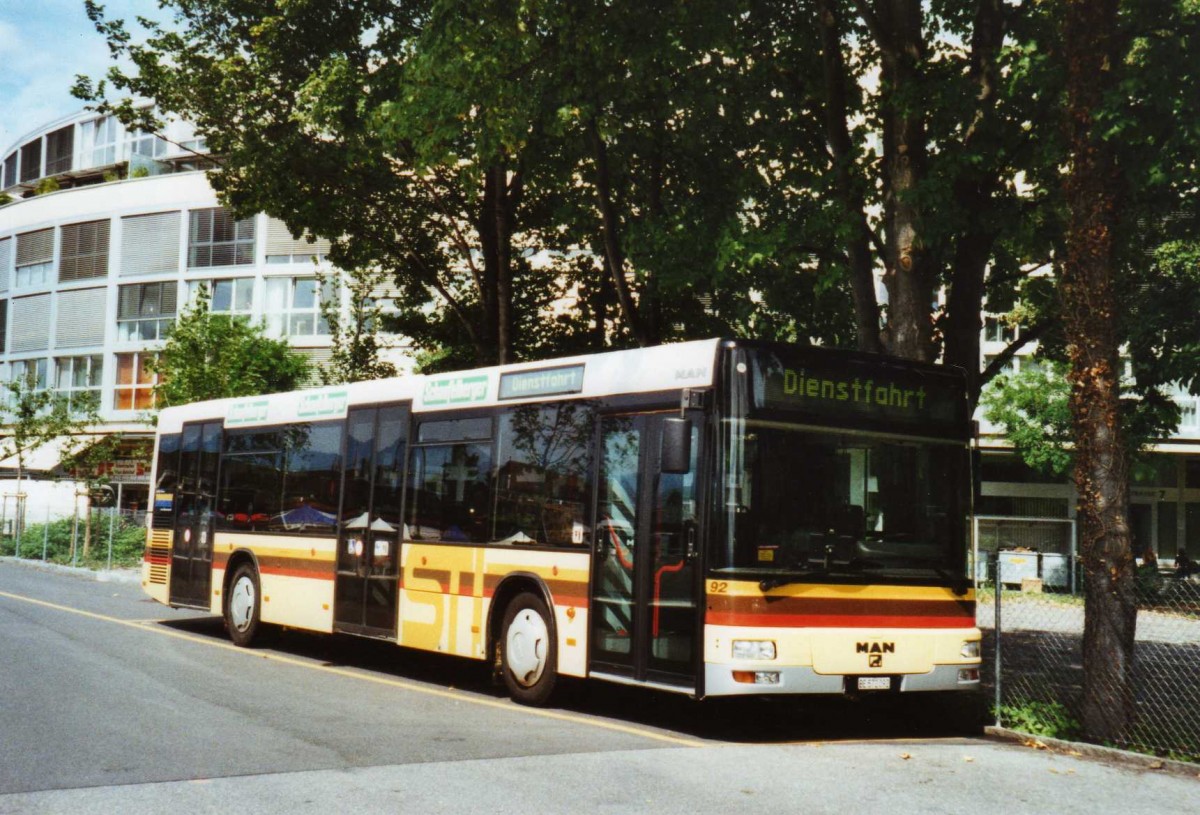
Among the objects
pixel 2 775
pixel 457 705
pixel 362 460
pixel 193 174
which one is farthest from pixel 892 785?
pixel 193 174

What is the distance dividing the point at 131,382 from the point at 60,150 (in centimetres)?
2052

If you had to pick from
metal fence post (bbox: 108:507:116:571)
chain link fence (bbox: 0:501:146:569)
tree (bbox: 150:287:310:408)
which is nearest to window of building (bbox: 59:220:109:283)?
chain link fence (bbox: 0:501:146:569)

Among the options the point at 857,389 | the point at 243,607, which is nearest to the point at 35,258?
the point at 243,607

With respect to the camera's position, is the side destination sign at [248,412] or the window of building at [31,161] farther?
the window of building at [31,161]

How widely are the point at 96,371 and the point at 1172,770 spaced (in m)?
50.7

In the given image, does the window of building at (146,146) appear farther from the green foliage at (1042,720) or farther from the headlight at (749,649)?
the green foliage at (1042,720)

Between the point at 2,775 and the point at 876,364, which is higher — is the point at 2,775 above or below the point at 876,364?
below

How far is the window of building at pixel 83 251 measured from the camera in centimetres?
5356

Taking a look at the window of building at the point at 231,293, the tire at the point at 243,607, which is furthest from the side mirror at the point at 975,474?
the window of building at the point at 231,293

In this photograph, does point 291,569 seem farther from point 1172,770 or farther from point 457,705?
point 1172,770

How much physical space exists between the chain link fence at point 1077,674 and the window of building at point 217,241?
36.5m

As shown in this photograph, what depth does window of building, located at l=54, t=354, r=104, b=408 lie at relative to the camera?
A: 52.8 m

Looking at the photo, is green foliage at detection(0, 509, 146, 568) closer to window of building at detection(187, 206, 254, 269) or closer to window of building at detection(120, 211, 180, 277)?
window of building at detection(187, 206, 254, 269)

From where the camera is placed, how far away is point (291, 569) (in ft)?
50.2
